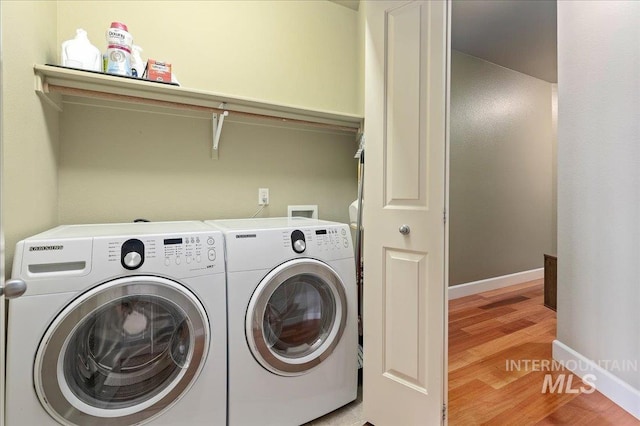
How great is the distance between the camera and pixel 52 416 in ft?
3.24

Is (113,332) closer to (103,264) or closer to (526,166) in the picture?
(103,264)

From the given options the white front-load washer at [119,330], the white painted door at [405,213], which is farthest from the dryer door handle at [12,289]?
the white painted door at [405,213]

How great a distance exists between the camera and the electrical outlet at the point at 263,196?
204cm

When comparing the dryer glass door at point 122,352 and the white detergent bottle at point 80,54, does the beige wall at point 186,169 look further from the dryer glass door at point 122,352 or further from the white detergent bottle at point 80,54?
the dryer glass door at point 122,352

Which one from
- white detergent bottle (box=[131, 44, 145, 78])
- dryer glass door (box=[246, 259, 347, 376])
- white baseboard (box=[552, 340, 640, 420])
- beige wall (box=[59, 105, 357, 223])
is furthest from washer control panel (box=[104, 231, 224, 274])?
white baseboard (box=[552, 340, 640, 420])

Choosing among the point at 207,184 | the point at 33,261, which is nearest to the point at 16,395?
the point at 33,261

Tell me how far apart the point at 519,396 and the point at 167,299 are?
184 cm

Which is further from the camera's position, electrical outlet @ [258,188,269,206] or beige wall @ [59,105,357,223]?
electrical outlet @ [258,188,269,206]

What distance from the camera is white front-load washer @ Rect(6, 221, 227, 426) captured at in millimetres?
962

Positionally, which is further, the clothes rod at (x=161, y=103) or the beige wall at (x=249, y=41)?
the beige wall at (x=249, y=41)

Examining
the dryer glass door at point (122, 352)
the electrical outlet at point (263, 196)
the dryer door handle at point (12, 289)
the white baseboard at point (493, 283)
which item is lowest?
the white baseboard at point (493, 283)

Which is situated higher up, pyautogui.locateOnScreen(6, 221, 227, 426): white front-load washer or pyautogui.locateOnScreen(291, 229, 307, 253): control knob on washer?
pyautogui.locateOnScreen(291, 229, 307, 253): control knob on washer

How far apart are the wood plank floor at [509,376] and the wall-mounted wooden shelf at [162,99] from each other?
1.72 meters

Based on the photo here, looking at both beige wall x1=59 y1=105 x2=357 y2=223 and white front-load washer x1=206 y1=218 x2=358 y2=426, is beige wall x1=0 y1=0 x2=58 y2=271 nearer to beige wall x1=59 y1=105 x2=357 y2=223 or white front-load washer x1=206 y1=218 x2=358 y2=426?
beige wall x1=59 y1=105 x2=357 y2=223
